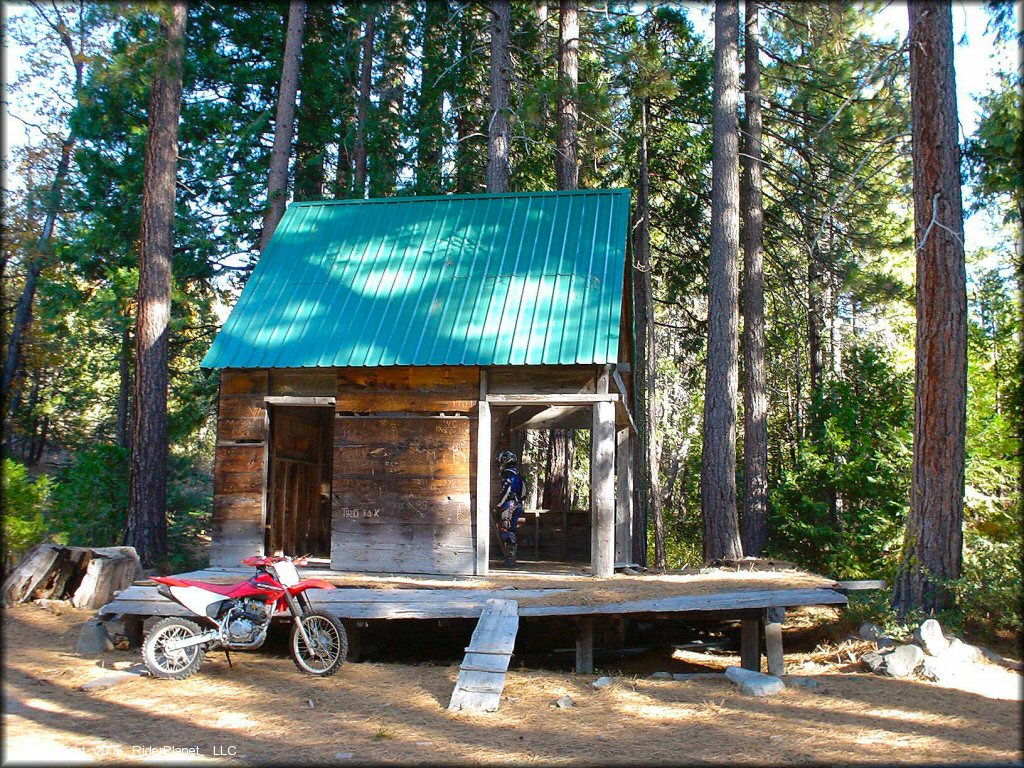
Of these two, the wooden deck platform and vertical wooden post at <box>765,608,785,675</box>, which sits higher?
the wooden deck platform

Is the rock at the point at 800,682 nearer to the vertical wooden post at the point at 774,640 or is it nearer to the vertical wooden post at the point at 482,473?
the vertical wooden post at the point at 774,640

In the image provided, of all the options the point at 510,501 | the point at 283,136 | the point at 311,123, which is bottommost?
the point at 510,501

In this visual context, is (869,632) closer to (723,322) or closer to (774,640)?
(774,640)

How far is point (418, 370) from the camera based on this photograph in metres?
12.2

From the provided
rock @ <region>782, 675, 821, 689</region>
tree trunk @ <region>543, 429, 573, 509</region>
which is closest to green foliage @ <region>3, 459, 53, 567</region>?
rock @ <region>782, 675, 821, 689</region>

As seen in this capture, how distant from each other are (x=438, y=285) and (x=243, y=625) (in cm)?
629

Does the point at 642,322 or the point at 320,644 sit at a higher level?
the point at 642,322

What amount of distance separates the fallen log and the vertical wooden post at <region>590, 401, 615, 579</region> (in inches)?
280

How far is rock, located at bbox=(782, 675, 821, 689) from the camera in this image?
8.46 metres

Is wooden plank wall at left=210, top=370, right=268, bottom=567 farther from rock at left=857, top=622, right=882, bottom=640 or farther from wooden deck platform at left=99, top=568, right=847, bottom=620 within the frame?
rock at left=857, top=622, right=882, bottom=640

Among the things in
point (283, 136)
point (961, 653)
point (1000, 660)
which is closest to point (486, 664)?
point (961, 653)

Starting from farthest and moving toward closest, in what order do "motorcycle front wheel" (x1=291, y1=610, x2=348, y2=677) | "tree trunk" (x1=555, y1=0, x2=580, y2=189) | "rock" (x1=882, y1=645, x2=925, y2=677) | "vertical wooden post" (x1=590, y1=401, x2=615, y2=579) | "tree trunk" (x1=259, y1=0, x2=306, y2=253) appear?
"tree trunk" (x1=555, y1=0, x2=580, y2=189), "tree trunk" (x1=259, y1=0, x2=306, y2=253), "vertical wooden post" (x1=590, y1=401, x2=615, y2=579), "rock" (x1=882, y1=645, x2=925, y2=677), "motorcycle front wheel" (x1=291, y1=610, x2=348, y2=677)

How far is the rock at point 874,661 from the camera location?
9.05m

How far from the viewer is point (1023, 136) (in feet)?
34.6
